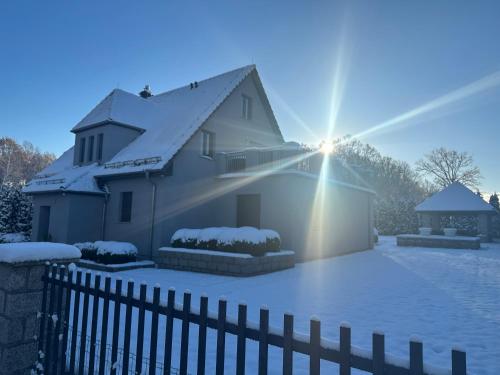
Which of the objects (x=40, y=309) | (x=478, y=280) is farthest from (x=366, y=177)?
(x=40, y=309)

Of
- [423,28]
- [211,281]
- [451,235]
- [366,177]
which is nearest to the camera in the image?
[423,28]

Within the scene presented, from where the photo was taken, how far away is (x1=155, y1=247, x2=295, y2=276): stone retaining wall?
11.8 m

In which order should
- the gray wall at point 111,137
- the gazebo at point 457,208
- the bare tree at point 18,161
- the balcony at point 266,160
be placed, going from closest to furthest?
the balcony at point 266,160 → the gray wall at point 111,137 → the gazebo at point 457,208 → the bare tree at point 18,161

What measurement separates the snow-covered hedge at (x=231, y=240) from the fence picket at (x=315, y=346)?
405 inches

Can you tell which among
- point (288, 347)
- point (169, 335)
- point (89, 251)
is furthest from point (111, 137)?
point (288, 347)

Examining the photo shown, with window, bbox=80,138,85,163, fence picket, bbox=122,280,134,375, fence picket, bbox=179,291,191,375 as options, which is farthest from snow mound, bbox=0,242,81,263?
window, bbox=80,138,85,163

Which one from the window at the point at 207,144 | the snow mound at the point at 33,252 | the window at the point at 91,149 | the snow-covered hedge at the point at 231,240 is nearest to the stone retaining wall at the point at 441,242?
the snow-covered hedge at the point at 231,240

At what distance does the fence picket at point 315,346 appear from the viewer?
1997 mm

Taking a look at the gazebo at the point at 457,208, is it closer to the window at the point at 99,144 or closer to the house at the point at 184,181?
the house at the point at 184,181

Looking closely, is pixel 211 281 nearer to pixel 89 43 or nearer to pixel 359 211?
pixel 89 43

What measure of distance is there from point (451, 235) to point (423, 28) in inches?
954

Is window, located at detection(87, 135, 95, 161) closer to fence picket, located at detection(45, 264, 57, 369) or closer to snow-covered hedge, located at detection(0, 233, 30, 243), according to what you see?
snow-covered hedge, located at detection(0, 233, 30, 243)

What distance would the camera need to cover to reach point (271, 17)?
37.2ft

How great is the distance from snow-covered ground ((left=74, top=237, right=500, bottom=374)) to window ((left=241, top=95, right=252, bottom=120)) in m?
11.1
